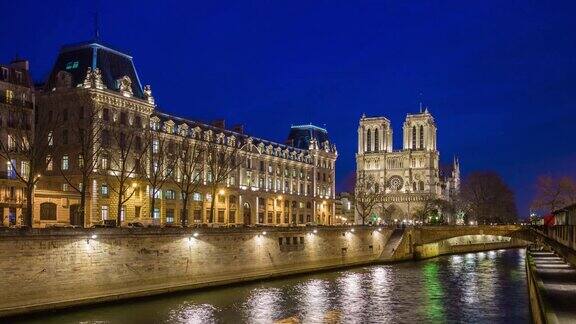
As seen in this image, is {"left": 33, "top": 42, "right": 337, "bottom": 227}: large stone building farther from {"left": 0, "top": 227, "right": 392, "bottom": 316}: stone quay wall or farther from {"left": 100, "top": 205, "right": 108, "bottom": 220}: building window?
{"left": 0, "top": 227, "right": 392, "bottom": 316}: stone quay wall

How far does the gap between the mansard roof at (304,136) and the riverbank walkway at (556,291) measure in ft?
333

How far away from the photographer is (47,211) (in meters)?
80.0

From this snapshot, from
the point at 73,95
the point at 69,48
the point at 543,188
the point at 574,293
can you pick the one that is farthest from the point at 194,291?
the point at 543,188

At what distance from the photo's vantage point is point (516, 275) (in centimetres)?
7844

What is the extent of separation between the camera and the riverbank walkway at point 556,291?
26.8m

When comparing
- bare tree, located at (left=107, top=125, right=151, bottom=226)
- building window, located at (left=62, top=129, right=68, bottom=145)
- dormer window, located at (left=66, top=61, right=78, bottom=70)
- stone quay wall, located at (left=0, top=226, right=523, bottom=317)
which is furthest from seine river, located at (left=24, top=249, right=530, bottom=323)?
dormer window, located at (left=66, top=61, right=78, bottom=70)

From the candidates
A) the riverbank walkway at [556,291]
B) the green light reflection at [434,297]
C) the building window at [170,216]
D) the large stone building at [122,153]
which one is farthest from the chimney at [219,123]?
the riverbank walkway at [556,291]

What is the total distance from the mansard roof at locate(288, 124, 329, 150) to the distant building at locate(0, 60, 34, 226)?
82127 mm

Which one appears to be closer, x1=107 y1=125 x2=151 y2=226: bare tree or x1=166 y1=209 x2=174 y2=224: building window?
x1=107 y1=125 x2=151 y2=226: bare tree

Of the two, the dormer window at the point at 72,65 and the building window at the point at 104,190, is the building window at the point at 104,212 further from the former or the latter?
the dormer window at the point at 72,65

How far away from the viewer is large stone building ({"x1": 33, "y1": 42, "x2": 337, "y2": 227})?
80938 millimetres

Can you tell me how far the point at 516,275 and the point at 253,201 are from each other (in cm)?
5848

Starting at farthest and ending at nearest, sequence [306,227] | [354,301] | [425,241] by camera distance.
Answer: [425,241] → [306,227] → [354,301]

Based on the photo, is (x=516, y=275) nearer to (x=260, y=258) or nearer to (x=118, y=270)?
(x=260, y=258)
